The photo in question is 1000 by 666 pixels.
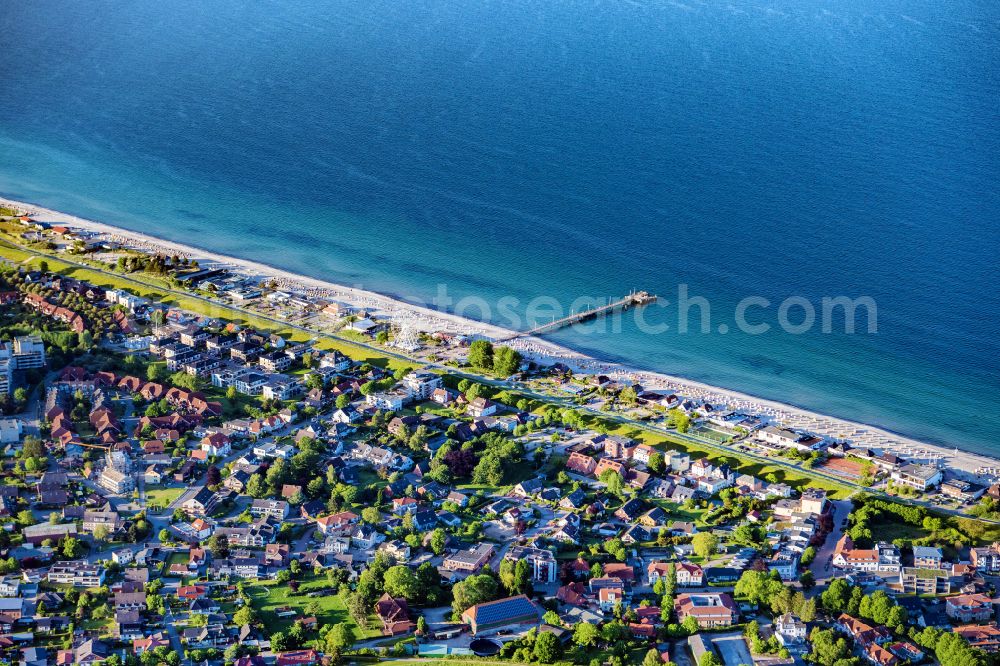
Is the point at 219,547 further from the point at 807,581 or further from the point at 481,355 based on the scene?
the point at 807,581

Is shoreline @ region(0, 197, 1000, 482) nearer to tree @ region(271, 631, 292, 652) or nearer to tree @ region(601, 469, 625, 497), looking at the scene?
tree @ region(601, 469, 625, 497)

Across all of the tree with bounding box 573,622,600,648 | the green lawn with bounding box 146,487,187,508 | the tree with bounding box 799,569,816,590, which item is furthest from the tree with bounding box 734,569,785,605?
the green lawn with bounding box 146,487,187,508

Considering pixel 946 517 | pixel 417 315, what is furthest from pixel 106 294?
pixel 946 517

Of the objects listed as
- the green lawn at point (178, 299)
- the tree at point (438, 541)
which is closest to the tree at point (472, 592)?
the tree at point (438, 541)

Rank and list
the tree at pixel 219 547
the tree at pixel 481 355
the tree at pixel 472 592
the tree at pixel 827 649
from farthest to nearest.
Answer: the tree at pixel 481 355
the tree at pixel 219 547
the tree at pixel 472 592
the tree at pixel 827 649

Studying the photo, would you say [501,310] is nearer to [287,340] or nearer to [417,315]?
[417,315]

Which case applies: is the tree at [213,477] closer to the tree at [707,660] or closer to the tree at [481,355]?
the tree at [481,355]
